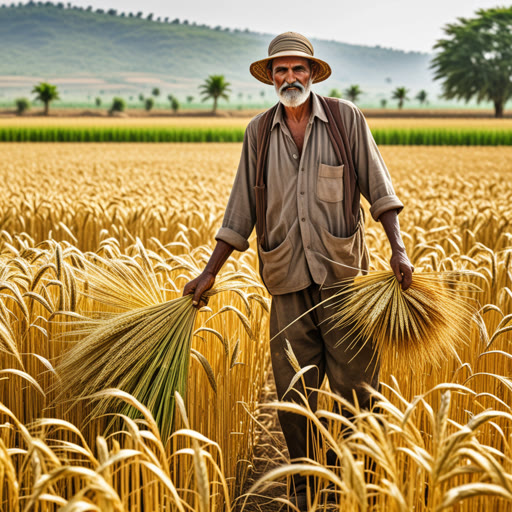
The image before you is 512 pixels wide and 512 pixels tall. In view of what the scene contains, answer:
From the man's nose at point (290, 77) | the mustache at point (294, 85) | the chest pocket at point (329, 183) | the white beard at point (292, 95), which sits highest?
the man's nose at point (290, 77)

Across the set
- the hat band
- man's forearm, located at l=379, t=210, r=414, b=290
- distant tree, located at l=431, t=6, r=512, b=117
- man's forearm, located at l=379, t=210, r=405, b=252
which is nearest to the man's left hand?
man's forearm, located at l=379, t=210, r=414, b=290

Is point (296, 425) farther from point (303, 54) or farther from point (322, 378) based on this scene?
point (303, 54)

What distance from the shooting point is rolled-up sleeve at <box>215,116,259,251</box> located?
2520mm

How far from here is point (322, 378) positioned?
104 inches

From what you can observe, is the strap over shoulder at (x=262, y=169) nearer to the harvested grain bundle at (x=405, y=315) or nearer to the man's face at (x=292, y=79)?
the man's face at (x=292, y=79)

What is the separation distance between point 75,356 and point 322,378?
41.6 inches

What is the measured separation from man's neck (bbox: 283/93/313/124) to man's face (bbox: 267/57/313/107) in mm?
56

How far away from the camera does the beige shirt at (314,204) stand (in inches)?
93.7

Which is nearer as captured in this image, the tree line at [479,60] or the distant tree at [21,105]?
the tree line at [479,60]

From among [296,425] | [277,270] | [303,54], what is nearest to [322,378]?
[296,425]

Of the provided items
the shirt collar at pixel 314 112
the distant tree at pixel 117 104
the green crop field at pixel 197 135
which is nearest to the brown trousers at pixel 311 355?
the shirt collar at pixel 314 112

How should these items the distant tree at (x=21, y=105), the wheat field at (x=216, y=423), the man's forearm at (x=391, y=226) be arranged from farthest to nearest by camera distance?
1. the distant tree at (x=21, y=105)
2. the man's forearm at (x=391, y=226)
3. the wheat field at (x=216, y=423)

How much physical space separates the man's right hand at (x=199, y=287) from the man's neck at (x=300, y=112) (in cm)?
70

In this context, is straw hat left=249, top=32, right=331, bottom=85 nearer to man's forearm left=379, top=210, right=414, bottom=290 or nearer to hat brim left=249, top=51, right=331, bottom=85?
hat brim left=249, top=51, right=331, bottom=85
